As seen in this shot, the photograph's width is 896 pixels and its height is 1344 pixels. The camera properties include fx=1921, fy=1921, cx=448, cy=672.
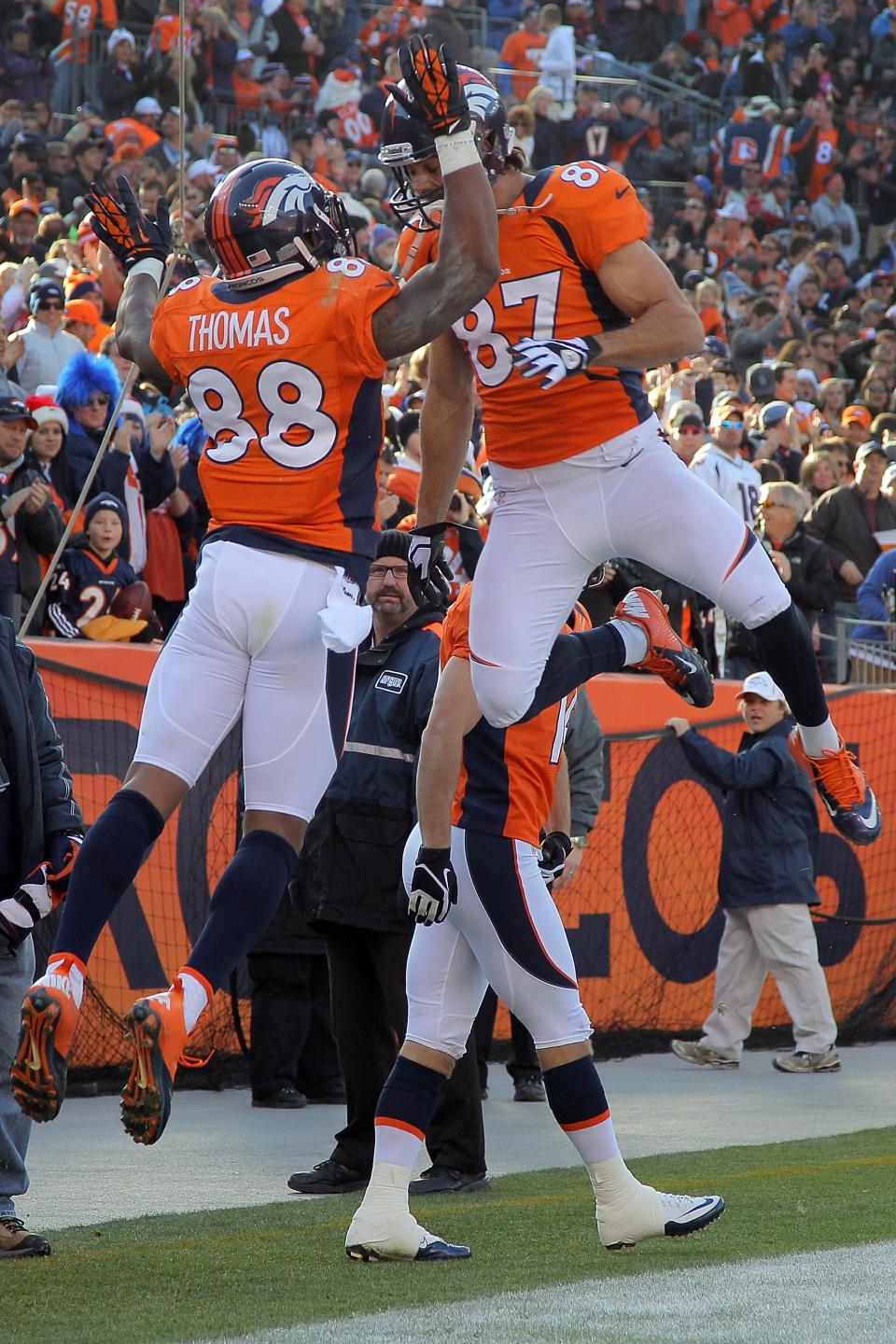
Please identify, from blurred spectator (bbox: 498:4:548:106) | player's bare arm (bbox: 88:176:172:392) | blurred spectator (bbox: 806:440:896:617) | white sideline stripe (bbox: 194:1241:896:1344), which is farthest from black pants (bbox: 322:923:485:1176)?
blurred spectator (bbox: 498:4:548:106)

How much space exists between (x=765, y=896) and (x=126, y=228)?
5.40 metres

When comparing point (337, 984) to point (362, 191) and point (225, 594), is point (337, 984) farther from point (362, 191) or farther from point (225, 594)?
point (362, 191)

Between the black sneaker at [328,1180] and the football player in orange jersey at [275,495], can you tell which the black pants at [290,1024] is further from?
the football player in orange jersey at [275,495]

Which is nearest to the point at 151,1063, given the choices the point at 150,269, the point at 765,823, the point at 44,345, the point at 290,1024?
the point at 150,269

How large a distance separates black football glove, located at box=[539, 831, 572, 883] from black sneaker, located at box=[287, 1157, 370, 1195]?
1.39m

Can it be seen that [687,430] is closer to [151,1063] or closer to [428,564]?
[428,564]

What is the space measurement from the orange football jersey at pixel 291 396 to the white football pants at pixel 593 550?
427 millimetres

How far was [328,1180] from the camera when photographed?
6191mm

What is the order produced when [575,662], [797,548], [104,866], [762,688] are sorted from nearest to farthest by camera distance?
[104,866] < [575,662] < [762,688] < [797,548]

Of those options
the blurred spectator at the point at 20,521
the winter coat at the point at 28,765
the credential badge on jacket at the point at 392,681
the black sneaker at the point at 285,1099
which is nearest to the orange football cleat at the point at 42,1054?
the winter coat at the point at 28,765

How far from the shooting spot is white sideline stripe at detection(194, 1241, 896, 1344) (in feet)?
12.8

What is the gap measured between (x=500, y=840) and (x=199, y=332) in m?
1.51

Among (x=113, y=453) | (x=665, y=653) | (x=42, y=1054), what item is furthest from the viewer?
(x=113, y=453)

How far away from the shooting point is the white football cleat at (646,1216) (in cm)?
483
